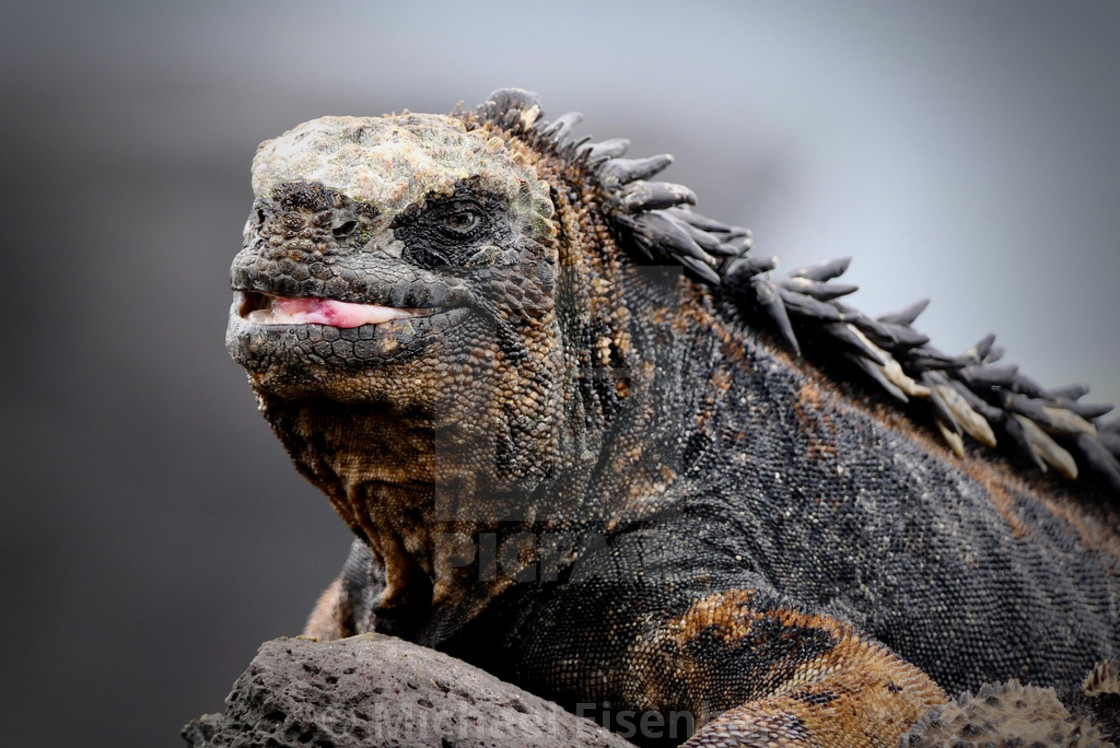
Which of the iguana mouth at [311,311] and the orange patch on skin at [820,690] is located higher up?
the iguana mouth at [311,311]

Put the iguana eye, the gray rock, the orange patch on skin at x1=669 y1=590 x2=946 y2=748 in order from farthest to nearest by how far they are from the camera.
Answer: the iguana eye
the orange patch on skin at x1=669 y1=590 x2=946 y2=748
the gray rock

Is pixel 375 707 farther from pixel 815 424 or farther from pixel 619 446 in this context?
pixel 815 424

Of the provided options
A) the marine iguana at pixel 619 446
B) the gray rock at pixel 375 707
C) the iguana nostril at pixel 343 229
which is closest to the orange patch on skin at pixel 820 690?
the marine iguana at pixel 619 446

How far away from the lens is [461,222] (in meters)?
2.53

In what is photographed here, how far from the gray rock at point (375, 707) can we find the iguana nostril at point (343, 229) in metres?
0.88

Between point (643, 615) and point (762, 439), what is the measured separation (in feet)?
1.89

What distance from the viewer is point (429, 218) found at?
2.49 m

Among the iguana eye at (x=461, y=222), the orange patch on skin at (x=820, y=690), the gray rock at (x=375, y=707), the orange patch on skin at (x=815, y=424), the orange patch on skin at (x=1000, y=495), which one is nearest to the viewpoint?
the gray rock at (x=375, y=707)

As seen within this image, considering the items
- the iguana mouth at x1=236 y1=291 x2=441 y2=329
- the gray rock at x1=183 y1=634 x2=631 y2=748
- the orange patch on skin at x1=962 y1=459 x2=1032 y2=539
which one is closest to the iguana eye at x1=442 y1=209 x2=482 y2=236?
the iguana mouth at x1=236 y1=291 x2=441 y2=329

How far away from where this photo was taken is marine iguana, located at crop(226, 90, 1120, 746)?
2428mm

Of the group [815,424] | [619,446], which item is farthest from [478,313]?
[815,424]

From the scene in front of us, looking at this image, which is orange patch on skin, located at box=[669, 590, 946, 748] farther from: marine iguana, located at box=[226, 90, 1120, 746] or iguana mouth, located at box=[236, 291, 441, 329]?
iguana mouth, located at box=[236, 291, 441, 329]

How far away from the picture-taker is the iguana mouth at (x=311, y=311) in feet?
7.80

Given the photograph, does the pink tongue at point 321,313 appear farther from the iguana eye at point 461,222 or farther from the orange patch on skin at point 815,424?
the orange patch on skin at point 815,424
